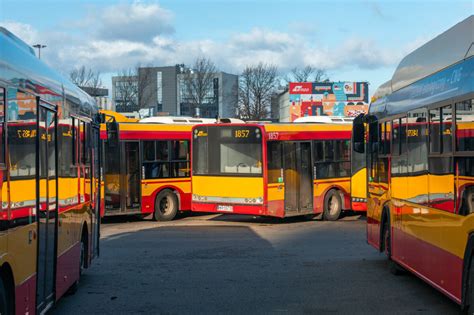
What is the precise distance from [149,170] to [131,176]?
2.00 feet

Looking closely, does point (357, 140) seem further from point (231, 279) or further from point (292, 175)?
point (292, 175)

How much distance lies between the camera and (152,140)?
62.3 ft

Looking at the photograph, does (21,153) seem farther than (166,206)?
No

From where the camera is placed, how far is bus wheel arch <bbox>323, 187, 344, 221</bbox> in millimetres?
19312

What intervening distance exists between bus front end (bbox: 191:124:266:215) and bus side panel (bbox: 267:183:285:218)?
197 mm

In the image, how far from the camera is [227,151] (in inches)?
711

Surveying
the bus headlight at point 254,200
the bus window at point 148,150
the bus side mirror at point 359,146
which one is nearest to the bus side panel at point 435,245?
the bus side mirror at point 359,146

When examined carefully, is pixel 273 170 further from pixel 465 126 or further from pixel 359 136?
pixel 465 126

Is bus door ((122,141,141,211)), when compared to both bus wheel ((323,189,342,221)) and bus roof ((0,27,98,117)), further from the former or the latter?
bus roof ((0,27,98,117))

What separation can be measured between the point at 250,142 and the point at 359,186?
3.87 metres

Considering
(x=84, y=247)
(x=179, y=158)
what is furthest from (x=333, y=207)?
(x=84, y=247)

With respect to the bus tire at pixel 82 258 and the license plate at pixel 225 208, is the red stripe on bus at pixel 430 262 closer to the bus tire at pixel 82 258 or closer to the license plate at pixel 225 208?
the bus tire at pixel 82 258

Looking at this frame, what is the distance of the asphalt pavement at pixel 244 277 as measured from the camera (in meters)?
8.00

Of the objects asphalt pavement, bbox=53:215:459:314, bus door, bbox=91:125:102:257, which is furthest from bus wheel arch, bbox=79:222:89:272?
bus door, bbox=91:125:102:257
